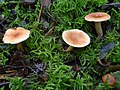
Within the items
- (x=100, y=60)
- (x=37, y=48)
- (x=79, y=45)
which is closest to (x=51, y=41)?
(x=37, y=48)

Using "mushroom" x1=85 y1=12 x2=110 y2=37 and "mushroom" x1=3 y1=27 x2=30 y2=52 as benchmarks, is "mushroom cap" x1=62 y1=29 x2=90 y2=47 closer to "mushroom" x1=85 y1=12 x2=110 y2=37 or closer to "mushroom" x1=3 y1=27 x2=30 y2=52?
"mushroom" x1=85 y1=12 x2=110 y2=37

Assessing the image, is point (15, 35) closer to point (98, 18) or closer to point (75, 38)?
point (75, 38)

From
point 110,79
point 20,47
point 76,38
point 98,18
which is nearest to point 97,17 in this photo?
point 98,18

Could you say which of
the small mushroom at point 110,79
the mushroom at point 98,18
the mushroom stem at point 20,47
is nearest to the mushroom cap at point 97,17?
the mushroom at point 98,18

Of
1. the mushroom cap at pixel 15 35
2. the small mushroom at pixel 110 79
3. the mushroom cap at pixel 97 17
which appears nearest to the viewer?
the small mushroom at pixel 110 79

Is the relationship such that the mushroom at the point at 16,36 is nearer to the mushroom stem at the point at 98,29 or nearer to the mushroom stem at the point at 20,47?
the mushroom stem at the point at 20,47
